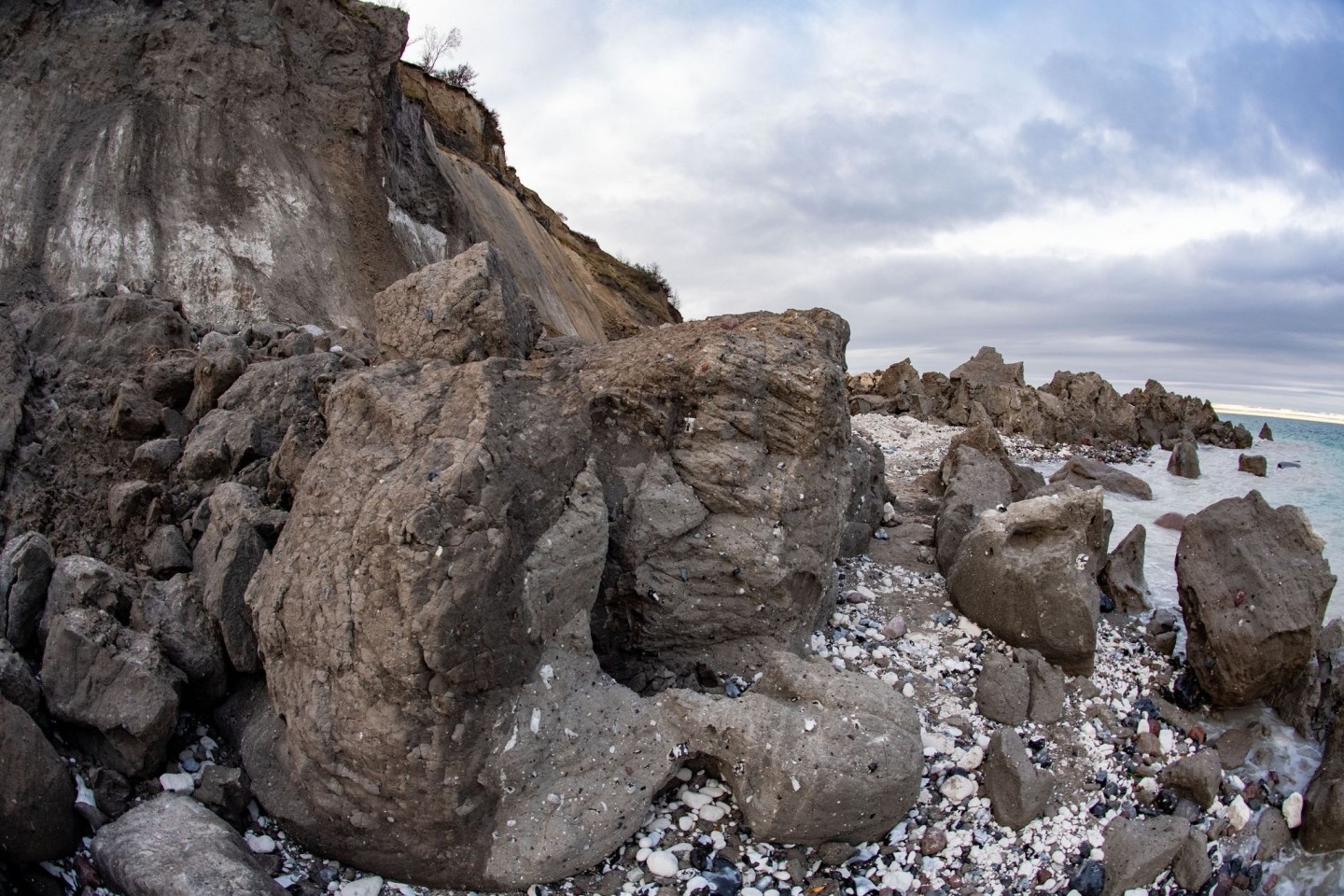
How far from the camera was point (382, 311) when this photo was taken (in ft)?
15.5

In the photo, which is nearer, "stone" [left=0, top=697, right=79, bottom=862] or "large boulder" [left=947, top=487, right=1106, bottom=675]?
"stone" [left=0, top=697, right=79, bottom=862]

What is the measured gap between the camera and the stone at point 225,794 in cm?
350

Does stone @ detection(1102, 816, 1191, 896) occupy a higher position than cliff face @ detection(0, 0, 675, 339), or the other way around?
cliff face @ detection(0, 0, 675, 339)

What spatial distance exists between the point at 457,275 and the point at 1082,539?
4346 mm

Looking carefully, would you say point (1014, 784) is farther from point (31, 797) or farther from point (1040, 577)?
point (31, 797)

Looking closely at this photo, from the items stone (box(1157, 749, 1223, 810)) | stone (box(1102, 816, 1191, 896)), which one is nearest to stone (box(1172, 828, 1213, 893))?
stone (box(1102, 816, 1191, 896))

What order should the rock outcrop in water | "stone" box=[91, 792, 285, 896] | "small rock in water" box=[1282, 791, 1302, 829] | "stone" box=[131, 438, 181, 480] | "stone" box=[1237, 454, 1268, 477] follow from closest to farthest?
1. "stone" box=[91, 792, 285, 896]
2. "small rock in water" box=[1282, 791, 1302, 829]
3. "stone" box=[131, 438, 181, 480]
4. "stone" box=[1237, 454, 1268, 477]
5. the rock outcrop in water

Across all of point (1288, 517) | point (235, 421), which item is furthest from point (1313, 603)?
point (235, 421)

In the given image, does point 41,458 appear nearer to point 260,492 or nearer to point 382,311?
point 260,492

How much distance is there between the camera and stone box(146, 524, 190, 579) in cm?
440

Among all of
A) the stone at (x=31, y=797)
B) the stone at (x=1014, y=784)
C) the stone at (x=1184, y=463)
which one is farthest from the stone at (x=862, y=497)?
the stone at (x=1184, y=463)

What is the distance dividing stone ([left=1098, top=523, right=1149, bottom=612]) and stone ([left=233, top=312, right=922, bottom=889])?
3.29m

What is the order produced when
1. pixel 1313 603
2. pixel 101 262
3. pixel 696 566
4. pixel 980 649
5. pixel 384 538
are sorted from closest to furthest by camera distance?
pixel 384 538 < pixel 696 566 < pixel 1313 603 < pixel 980 649 < pixel 101 262

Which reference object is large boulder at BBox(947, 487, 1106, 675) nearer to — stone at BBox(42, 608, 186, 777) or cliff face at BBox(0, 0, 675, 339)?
stone at BBox(42, 608, 186, 777)
